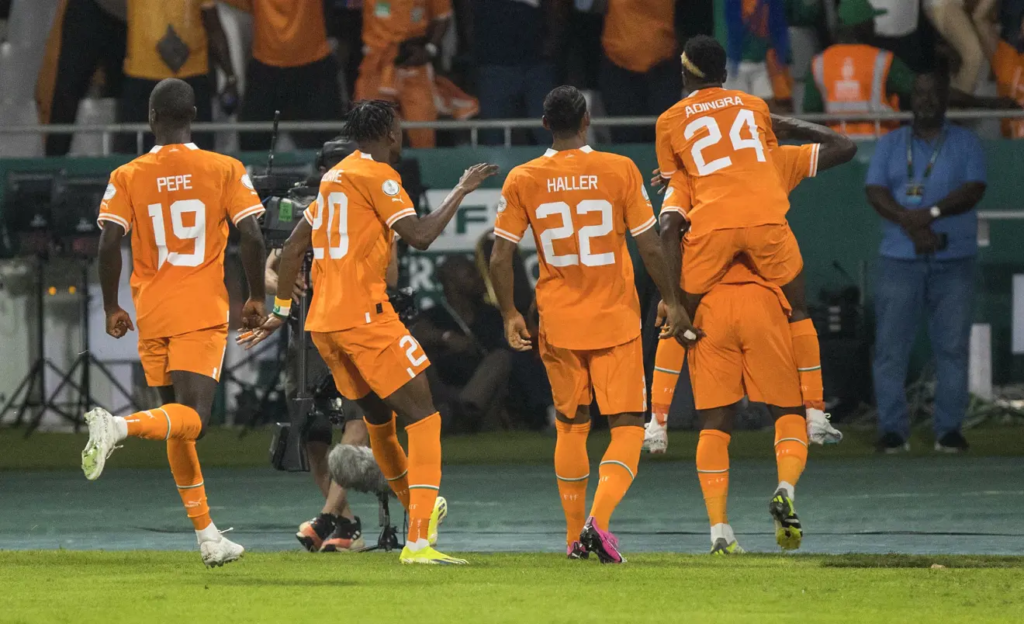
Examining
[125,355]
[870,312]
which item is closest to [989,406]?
[870,312]

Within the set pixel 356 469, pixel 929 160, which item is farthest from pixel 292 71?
pixel 356 469

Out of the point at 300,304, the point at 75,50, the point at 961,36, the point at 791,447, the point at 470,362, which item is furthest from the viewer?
the point at 75,50

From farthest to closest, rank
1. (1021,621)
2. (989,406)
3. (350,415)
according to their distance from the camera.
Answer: (989,406)
(350,415)
(1021,621)

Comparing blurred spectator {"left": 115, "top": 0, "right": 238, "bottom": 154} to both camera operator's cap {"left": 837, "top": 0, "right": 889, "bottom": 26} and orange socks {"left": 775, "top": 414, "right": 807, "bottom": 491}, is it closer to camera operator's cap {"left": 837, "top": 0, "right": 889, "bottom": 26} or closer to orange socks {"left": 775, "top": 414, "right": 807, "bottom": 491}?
camera operator's cap {"left": 837, "top": 0, "right": 889, "bottom": 26}

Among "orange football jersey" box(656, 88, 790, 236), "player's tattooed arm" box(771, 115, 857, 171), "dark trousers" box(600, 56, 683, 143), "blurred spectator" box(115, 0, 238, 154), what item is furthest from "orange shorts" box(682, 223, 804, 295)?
"blurred spectator" box(115, 0, 238, 154)

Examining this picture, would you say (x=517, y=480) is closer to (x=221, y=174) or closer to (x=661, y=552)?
(x=661, y=552)

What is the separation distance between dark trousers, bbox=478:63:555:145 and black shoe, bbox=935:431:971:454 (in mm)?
4125

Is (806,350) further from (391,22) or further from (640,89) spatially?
(391,22)

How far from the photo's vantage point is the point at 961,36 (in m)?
14.1

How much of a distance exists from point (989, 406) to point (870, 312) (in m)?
1.25

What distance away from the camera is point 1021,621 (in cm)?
578

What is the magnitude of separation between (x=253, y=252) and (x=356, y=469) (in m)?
1.35

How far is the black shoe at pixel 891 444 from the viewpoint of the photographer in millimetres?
12805

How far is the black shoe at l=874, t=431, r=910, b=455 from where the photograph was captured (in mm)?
12805
